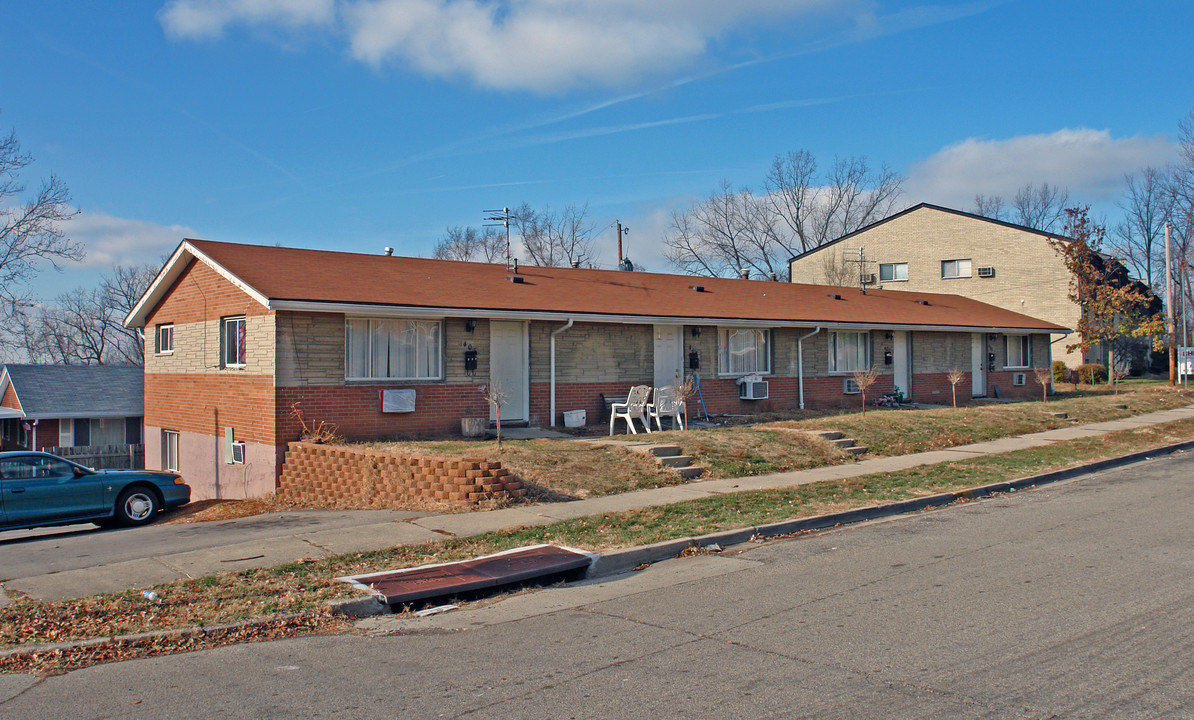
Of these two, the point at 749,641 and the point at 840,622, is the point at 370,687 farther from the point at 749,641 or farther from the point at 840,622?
the point at 840,622

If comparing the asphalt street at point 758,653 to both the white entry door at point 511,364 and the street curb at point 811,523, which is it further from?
the white entry door at point 511,364

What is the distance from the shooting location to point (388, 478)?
12617 millimetres

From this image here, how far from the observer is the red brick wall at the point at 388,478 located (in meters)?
11.8

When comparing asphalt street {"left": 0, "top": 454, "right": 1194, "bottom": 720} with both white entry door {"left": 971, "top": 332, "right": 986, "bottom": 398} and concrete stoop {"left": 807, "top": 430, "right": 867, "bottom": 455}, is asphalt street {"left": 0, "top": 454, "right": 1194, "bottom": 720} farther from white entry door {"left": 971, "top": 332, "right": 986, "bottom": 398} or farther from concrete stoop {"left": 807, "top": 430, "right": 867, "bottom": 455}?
white entry door {"left": 971, "top": 332, "right": 986, "bottom": 398}

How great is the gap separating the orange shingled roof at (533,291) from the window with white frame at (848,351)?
572 millimetres

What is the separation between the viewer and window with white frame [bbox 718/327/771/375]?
2125 cm

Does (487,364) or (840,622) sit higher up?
(487,364)

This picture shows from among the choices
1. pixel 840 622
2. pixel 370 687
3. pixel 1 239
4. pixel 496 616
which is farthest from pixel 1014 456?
pixel 1 239

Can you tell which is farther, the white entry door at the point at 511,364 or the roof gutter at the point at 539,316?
the white entry door at the point at 511,364

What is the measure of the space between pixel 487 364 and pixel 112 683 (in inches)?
A: 477

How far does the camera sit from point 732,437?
53.5 ft

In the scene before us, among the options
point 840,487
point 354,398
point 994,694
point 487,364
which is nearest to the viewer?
point 994,694

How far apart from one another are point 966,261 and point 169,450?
117 ft

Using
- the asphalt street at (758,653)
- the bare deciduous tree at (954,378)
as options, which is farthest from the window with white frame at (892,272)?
the asphalt street at (758,653)
